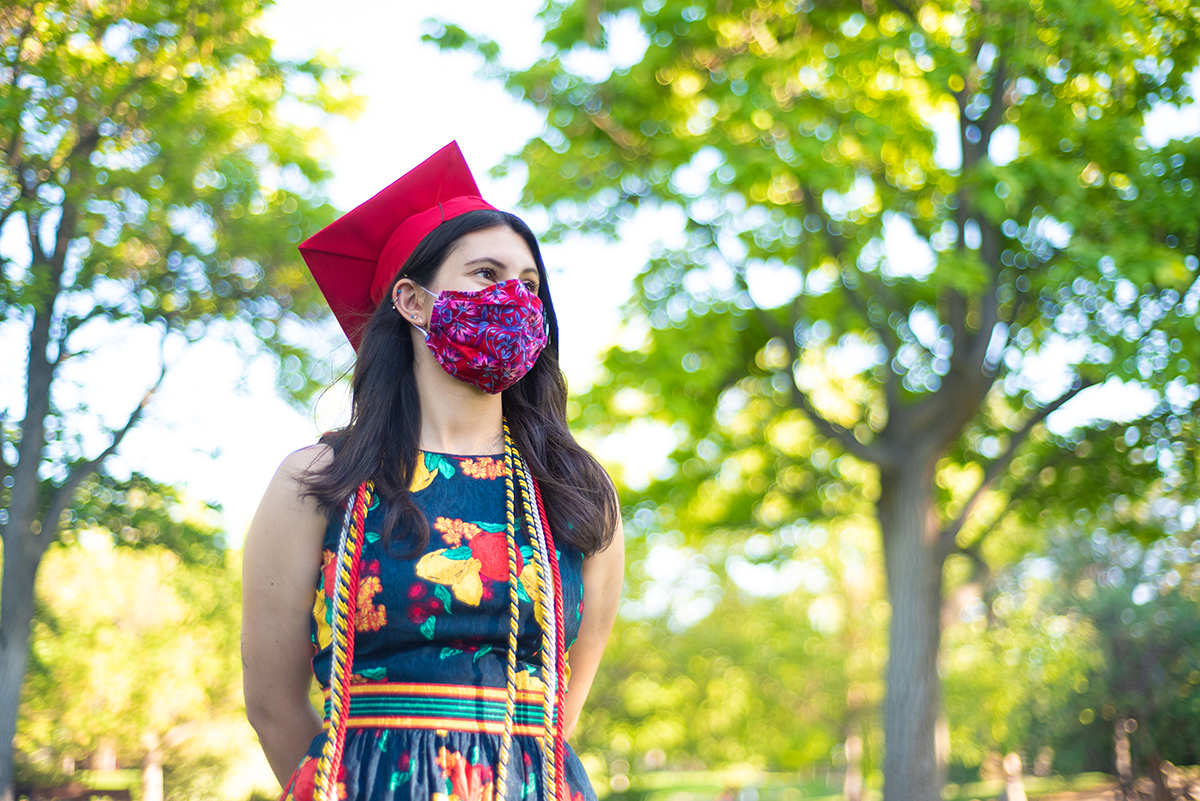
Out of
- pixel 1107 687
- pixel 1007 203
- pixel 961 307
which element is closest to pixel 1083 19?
pixel 1007 203

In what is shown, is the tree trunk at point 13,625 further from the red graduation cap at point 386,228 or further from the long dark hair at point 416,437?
the long dark hair at point 416,437

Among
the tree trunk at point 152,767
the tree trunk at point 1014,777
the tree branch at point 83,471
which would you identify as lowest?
the tree trunk at point 1014,777

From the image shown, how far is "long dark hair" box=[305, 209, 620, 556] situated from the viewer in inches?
68.9

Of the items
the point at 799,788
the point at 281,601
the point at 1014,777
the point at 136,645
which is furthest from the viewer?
the point at 799,788

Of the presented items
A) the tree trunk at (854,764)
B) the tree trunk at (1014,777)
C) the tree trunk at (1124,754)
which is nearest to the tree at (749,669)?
the tree trunk at (854,764)

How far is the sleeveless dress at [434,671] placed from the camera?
1.60 m

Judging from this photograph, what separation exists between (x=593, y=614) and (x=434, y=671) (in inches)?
18.7

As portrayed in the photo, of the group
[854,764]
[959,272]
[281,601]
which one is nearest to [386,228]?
[281,601]

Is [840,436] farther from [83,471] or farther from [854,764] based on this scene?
[854,764]

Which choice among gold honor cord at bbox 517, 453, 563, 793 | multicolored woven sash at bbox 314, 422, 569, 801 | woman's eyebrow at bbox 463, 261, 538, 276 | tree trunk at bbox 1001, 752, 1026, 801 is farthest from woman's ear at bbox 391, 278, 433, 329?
tree trunk at bbox 1001, 752, 1026, 801

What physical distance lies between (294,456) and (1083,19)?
9.16 m

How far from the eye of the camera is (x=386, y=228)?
2.09 m

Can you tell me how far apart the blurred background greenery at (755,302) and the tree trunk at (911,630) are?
4cm

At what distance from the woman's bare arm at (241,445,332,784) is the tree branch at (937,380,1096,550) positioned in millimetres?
10696
